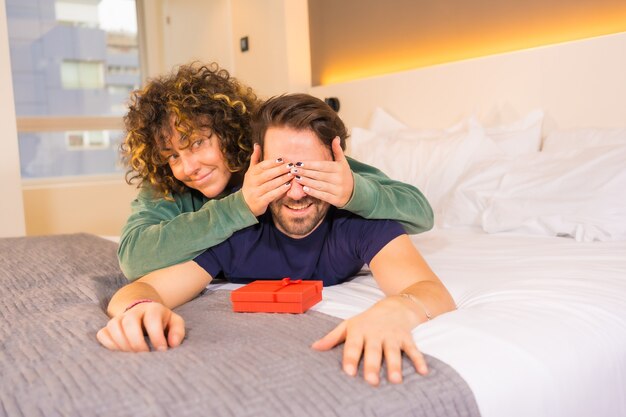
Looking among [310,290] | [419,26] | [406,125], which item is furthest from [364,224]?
[419,26]

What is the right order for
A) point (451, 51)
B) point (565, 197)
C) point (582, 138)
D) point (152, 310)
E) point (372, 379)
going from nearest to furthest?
point (372, 379), point (152, 310), point (565, 197), point (582, 138), point (451, 51)

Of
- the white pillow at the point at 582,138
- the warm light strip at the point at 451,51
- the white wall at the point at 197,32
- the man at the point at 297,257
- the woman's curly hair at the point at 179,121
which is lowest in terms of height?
the man at the point at 297,257

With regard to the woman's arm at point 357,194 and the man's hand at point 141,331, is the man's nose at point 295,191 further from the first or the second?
the man's hand at point 141,331

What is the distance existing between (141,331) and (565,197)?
1.41 metres

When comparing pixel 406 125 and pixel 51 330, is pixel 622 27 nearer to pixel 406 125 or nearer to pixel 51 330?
pixel 406 125

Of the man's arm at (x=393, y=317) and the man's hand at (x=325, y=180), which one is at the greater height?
the man's hand at (x=325, y=180)

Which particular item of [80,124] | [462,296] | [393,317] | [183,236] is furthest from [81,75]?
[393,317]

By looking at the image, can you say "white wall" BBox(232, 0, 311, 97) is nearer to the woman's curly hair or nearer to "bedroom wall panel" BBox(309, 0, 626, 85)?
"bedroom wall panel" BBox(309, 0, 626, 85)

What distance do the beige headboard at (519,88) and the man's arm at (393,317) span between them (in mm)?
1240

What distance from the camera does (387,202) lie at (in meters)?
1.33

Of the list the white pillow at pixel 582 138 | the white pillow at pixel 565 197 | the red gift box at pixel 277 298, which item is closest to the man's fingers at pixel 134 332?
the red gift box at pixel 277 298

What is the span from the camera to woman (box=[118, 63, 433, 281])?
1.22 m

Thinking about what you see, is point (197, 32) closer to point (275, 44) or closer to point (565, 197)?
point (275, 44)

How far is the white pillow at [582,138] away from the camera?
1975 millimetres
